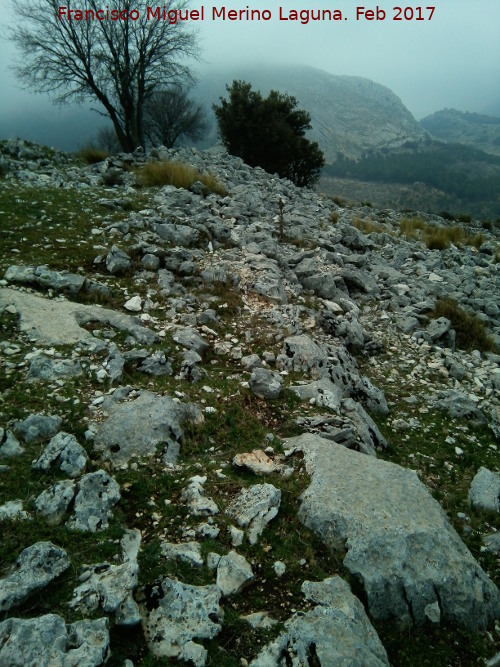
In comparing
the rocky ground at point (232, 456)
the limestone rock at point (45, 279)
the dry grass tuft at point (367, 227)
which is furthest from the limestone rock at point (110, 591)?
the dry grass tuft at point (367, 227)

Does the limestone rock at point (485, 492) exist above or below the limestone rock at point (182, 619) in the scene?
below

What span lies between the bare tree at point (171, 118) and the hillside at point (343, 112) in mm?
90722

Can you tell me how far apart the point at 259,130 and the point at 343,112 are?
154m

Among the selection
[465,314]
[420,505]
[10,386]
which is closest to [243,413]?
[420,505]

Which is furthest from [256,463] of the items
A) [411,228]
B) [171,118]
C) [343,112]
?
[343,112]

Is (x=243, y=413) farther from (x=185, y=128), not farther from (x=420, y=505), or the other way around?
(x=185, y=128)

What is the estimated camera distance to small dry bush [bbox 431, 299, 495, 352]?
7.32m

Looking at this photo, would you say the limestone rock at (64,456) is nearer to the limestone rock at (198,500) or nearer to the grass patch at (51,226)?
the limestone rock at (198,500)

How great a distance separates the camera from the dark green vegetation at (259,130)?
26.8m

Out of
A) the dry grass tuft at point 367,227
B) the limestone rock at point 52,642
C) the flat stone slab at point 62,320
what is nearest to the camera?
the limestone rock at point 52,642

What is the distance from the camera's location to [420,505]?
337 centimetres

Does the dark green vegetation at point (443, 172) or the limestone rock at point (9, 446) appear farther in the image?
the dark green vegetation at point (443, 172)

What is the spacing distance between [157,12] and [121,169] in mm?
12319

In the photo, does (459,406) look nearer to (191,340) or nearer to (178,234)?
(191,340)
